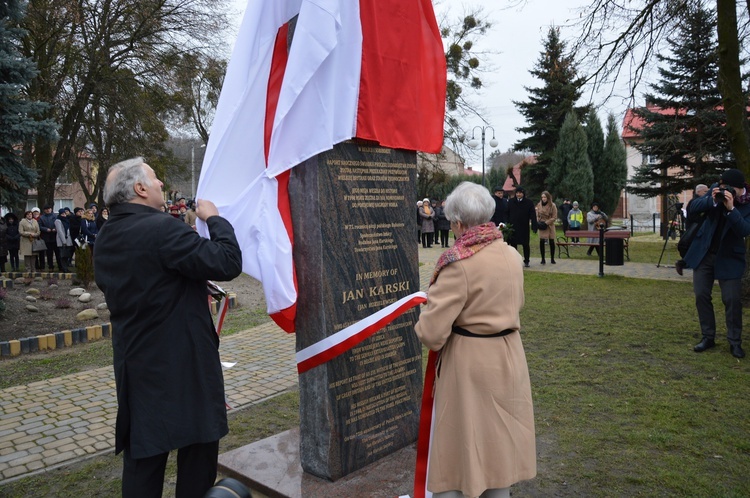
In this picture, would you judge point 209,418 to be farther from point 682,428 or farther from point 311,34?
point 682,428

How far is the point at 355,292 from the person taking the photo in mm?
3875

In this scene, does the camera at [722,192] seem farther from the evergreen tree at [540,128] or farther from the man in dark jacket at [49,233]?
the evergreen tree at [540,128]

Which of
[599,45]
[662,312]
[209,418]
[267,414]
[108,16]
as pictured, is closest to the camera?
[209,418]

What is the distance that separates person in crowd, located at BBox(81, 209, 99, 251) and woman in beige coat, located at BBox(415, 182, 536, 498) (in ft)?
50.2

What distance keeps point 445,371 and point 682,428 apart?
9.31ft

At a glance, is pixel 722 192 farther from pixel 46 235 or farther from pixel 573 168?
pixel 573 168

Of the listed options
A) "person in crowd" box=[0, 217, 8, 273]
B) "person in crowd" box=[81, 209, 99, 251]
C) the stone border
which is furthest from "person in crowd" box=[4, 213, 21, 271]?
the stone border

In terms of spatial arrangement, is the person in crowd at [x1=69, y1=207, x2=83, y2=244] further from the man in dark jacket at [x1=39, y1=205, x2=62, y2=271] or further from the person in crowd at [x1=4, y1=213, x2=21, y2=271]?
the person in crowd at [x1=4, y1=213, x2=21, y2=271]

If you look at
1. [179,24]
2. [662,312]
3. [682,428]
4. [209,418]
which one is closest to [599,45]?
[662,312]

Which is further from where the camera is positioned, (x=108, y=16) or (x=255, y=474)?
(x=108, y=16)

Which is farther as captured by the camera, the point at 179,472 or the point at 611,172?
the point at 611,172

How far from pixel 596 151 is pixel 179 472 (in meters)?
41.1

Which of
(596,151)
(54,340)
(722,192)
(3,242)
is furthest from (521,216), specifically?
(596,151)

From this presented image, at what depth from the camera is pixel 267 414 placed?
5320 millimetres
